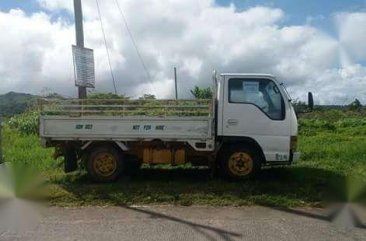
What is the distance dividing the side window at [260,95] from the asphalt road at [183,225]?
2583mm

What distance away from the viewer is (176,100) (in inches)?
399

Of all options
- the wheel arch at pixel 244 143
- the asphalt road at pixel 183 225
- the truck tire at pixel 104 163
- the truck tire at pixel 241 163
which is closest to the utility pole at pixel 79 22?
the truck tire at pixel 104 163

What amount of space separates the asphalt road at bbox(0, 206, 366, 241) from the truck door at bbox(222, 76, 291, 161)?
2201 millimetres

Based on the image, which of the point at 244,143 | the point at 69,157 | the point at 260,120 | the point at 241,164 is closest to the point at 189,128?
the point at 244,143

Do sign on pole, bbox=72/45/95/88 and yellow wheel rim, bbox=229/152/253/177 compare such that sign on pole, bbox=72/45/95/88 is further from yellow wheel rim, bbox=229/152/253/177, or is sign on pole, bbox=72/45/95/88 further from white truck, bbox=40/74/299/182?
yellow wheel rim, bbox=229/152/253/177

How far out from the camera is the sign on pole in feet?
37.6

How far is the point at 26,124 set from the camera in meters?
23.5

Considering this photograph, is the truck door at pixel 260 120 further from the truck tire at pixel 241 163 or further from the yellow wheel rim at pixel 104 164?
the yellow wheel rim at pixel 104 164

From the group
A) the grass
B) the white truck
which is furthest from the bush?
the white truck

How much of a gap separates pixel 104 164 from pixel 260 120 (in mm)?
3273

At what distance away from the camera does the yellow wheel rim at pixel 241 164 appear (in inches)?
399

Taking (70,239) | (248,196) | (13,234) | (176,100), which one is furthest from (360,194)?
(13,234)

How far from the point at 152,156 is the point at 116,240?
154 inches

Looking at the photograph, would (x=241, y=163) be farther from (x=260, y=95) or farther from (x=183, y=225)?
(x=183, y=225)
